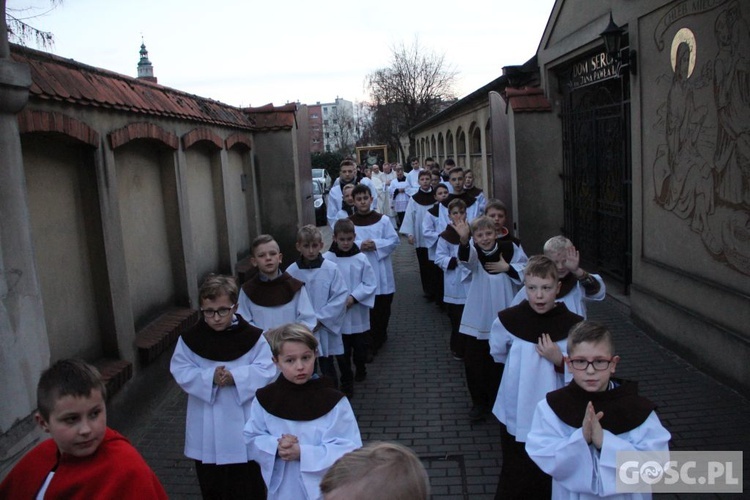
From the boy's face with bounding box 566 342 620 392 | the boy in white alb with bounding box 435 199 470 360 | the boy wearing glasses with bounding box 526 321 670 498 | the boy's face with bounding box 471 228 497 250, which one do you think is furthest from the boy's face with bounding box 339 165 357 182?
the boy's face with bounding box 566 342 620 392

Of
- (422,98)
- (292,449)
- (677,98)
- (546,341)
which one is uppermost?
(422,98)

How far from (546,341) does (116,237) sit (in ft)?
13.2

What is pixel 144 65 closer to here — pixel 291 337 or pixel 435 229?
pixel 435 229

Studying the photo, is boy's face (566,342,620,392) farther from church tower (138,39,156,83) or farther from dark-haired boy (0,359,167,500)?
church tower (138,39,156,83)

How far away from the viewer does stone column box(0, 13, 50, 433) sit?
4.06 meters

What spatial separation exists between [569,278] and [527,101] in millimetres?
7326


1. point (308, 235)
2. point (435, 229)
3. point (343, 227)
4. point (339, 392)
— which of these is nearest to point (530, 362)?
point (339, 392)

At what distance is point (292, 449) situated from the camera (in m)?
3.29

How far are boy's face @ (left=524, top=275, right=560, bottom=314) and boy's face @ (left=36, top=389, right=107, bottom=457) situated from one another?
2565mm

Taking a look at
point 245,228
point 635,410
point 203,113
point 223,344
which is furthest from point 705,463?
point 245,228

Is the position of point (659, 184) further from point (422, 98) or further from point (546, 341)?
point (422, 98)

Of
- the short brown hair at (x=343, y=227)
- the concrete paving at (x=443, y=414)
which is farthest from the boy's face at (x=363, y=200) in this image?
the concrete paving at (x=443, y=414)

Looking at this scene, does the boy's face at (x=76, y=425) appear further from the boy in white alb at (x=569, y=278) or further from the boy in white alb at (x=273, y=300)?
the boy in white alb at (x=569, y=278)

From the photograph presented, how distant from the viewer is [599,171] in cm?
1021
